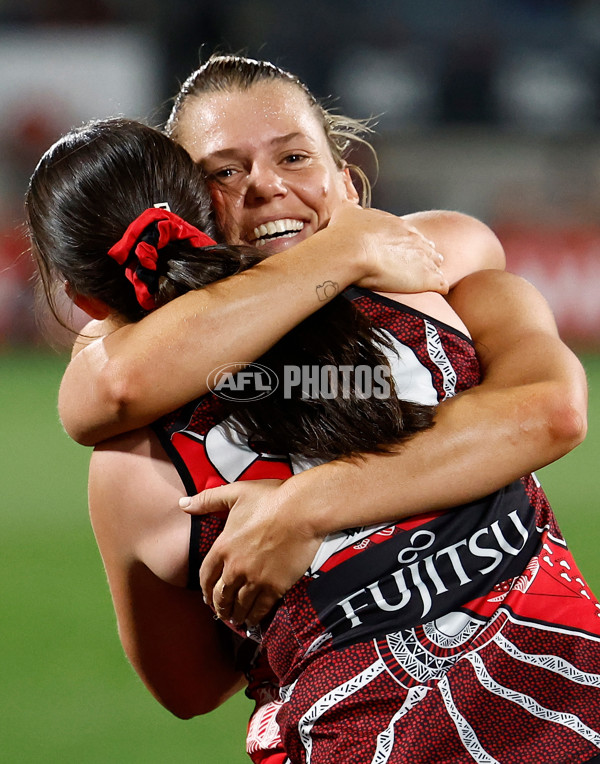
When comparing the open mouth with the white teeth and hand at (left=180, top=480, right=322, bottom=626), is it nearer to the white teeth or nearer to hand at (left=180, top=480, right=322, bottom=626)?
the white teeth

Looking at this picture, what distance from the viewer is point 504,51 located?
637 inches

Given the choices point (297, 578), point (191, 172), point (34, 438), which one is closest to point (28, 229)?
point (191, 172)

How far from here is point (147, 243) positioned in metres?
1.43

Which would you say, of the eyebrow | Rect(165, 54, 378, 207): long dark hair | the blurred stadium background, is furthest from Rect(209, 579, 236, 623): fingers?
the blurred stadium background

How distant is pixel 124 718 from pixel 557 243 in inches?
388

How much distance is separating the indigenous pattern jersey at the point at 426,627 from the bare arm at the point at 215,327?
64mm

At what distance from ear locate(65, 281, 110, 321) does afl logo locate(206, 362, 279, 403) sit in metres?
0.28

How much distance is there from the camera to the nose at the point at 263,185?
1916mm

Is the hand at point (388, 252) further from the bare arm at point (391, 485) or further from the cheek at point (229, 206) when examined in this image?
the cheek at point (229, 206)

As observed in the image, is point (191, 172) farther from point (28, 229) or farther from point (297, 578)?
point (297, 578)

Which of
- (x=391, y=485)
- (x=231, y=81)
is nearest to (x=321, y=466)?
(x=391, y=485)

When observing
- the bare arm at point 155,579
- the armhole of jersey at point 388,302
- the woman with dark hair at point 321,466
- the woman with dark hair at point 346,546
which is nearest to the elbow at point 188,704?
the bare arm at point 155,579

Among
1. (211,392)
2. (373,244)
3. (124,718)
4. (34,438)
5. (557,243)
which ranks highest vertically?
(373,244)

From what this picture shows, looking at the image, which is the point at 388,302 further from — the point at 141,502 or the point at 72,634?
the point at 72,634
